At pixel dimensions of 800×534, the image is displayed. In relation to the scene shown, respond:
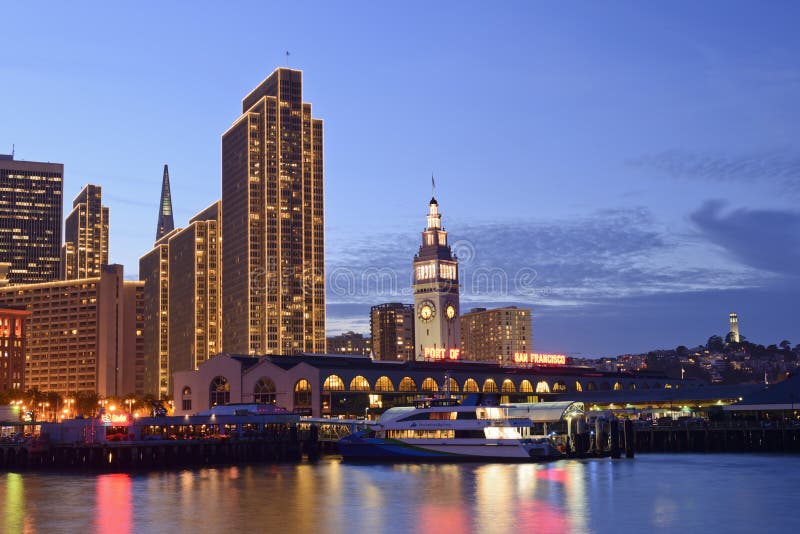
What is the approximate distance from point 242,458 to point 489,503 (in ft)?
222

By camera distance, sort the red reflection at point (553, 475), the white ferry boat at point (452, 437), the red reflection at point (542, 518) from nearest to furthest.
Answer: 1. the red reflection at point (542, 518)
2. the red reflection at point (553, 475)
3. the white ferry boat at point (452, 437)

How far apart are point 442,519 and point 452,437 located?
54602 millimetres

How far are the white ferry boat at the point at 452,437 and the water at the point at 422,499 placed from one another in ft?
13.3

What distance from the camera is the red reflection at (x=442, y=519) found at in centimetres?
7819

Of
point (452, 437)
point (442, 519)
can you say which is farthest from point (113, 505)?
point (452, 437)

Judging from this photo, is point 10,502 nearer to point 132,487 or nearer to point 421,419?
point 132,487

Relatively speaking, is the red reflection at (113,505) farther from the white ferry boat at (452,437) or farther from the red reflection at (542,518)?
the white ferry boat at (452,437)

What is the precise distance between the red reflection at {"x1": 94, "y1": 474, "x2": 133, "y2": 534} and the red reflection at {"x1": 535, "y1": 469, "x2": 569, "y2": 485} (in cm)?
4388

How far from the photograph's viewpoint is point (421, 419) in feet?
457

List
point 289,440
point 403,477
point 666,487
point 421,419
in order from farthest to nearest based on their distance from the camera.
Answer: point 289,440 → point 421,419 → point 403,477 → point 666,487

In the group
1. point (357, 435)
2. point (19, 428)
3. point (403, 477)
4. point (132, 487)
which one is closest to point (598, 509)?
point (403, 477)

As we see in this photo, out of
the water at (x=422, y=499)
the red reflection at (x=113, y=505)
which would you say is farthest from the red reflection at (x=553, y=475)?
the red reflection at (x=113, y=505)

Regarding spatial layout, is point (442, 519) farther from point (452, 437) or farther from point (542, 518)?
point (452, 437)

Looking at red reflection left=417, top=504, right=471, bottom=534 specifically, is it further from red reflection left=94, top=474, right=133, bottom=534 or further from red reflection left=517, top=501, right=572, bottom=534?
red reflection left=94, top=474, right=133, bottom=534
